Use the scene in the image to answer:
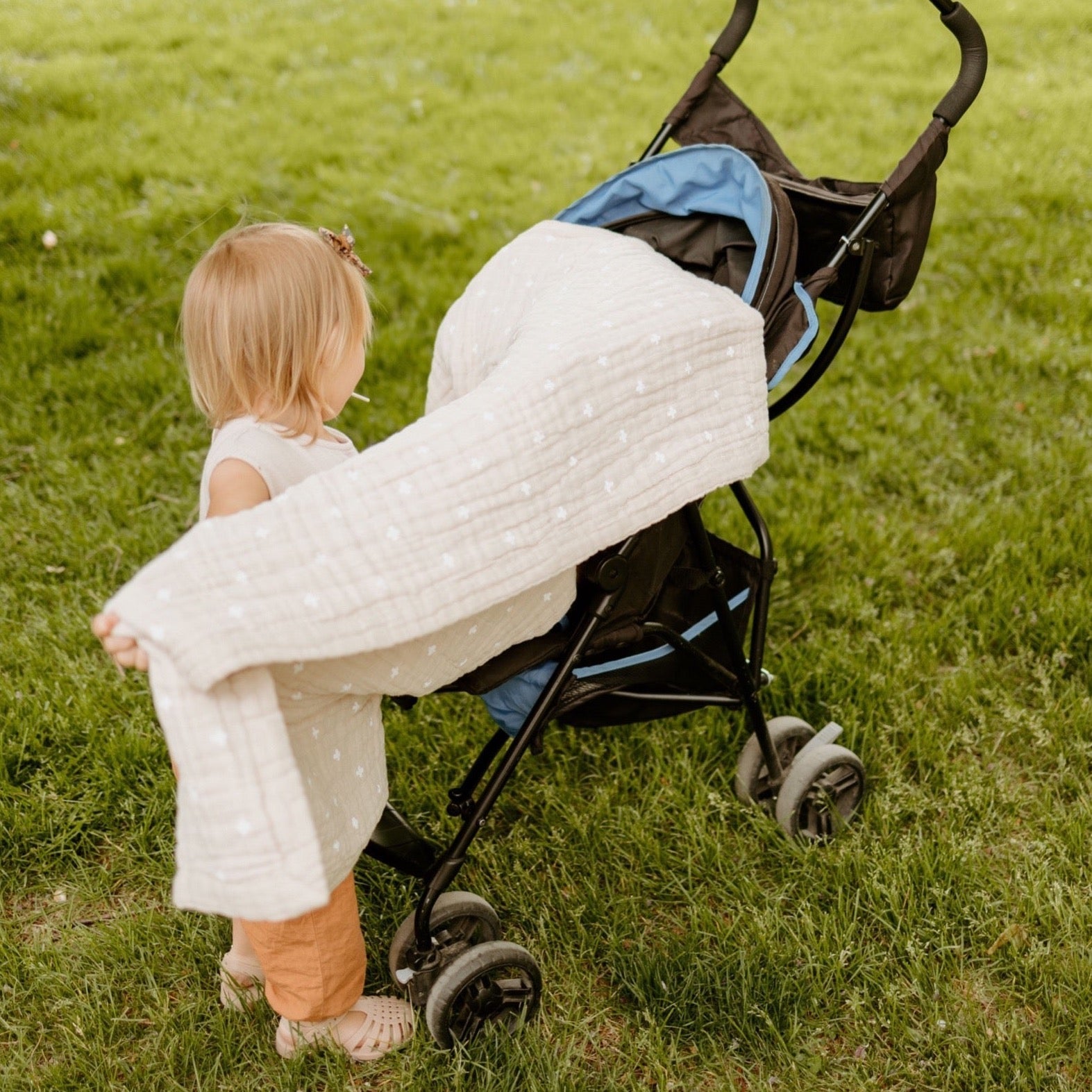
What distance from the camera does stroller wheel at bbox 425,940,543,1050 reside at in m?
1.98

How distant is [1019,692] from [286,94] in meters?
5.14

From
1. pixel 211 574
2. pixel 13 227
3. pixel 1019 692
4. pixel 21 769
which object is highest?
pixel 211 574

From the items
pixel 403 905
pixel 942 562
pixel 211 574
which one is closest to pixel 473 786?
pixel 403 905

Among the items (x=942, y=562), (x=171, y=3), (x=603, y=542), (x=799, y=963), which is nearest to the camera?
(x=603, y=542)

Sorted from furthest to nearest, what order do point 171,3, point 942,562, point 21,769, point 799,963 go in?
point 171,3 < point 942,562 < point 21,769 < point 799,963

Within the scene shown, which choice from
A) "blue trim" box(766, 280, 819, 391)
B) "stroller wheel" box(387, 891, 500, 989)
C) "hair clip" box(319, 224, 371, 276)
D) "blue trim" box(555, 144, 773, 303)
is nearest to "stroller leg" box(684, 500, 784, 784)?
"blue trim" box(766, 280, 819, 391)

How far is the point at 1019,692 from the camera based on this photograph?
2.84 metres

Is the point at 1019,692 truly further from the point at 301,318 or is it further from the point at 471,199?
the point at 471,199

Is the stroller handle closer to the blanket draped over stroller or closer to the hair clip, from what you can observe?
the blanket draped over stroller

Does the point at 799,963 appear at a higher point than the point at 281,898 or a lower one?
lower

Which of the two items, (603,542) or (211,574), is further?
(603,542)

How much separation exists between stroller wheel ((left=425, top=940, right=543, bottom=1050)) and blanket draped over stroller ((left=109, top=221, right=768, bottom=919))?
12.6 inches

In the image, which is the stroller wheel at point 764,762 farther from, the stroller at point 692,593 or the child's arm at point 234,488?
the child's arm at point 234,488

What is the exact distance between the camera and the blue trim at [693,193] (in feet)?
6.80
